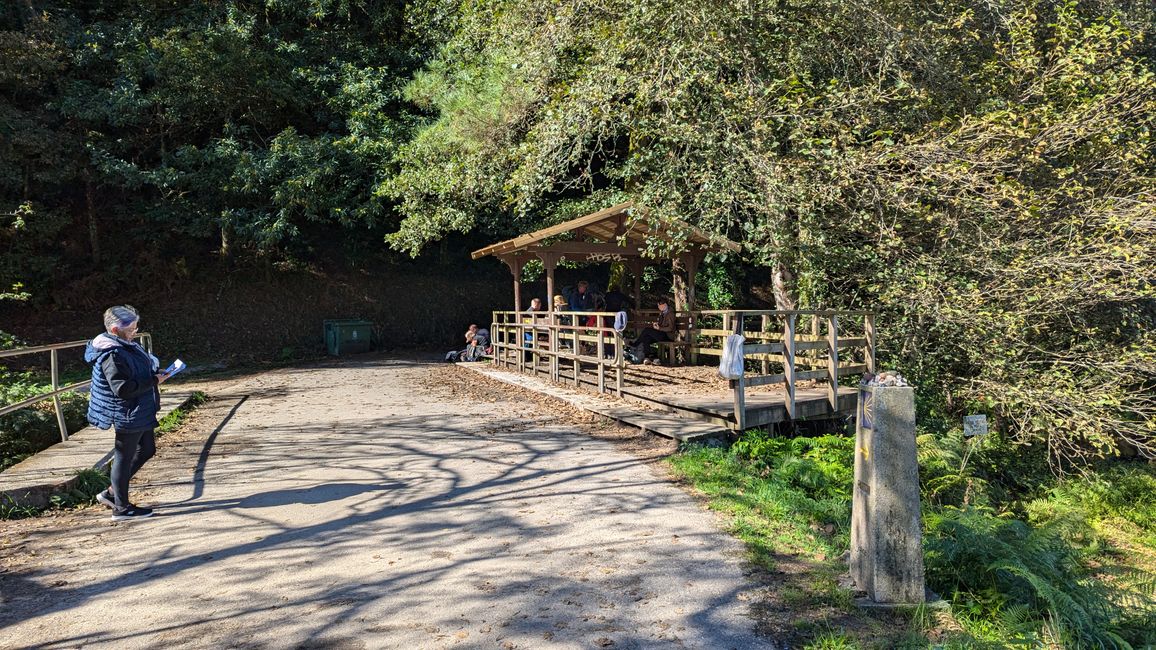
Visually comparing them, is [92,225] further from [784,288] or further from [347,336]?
[784,288]

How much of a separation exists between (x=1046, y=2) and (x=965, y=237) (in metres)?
3.93

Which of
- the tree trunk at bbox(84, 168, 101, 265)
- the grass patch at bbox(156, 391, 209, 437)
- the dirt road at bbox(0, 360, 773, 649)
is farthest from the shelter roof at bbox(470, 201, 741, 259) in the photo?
the tree trunk at bbox(84, 168, 101, 265)

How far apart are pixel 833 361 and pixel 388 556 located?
6.63m

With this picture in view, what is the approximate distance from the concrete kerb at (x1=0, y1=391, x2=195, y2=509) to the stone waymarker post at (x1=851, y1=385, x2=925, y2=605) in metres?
5.95

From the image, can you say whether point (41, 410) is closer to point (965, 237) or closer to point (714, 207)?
point (714, 207)

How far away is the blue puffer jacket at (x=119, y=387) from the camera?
5.36 meters

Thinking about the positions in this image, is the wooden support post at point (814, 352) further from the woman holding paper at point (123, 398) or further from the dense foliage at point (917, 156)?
the woman holding paper at point (123, 398)

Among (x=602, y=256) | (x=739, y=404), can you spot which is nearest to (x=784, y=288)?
(x=602, y=256)

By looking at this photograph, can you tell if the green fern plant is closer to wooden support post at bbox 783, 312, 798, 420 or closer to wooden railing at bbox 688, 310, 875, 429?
wooden railing at bbox 688, 310, 875, 429

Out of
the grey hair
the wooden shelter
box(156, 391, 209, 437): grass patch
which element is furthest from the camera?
the wooden shelter

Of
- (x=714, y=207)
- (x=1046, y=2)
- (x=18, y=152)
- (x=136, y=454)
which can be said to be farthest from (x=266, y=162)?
(x=1046, y=2)

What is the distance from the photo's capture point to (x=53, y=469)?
21.0ft

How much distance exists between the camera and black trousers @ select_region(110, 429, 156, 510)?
5453 mm

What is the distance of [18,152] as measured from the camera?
18.2m
